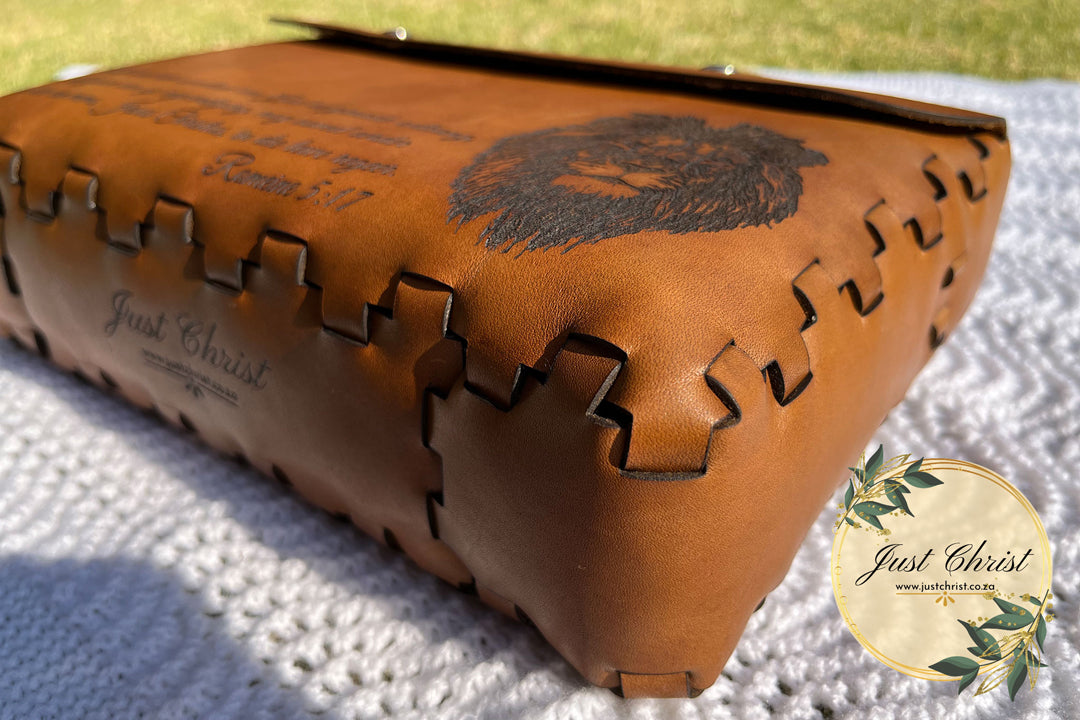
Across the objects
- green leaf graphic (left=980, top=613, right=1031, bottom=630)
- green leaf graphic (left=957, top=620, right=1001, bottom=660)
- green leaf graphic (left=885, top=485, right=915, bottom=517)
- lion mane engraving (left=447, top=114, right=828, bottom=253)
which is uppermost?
lion mane engraving (left=447, top=114, right=828, bottom=253)

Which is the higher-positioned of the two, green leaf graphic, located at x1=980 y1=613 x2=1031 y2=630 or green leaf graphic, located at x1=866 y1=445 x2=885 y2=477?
green leaf graphic, located at x1=866 y1=445 x2=885 y2=477

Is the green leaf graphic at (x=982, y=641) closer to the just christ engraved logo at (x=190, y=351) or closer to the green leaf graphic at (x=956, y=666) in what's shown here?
the green leaf graphic at (x=956, y=666)

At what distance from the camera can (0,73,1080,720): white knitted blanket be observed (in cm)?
54

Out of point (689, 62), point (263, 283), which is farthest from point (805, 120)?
point (689, 62)

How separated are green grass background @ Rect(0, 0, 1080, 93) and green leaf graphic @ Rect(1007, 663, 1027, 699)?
1807 mm

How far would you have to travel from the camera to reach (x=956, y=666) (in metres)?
0.52

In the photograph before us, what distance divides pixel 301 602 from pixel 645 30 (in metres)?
2.21

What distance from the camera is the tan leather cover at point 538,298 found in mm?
426

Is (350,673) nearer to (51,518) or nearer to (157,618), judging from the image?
(157,618)

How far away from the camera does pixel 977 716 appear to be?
20.5 inches

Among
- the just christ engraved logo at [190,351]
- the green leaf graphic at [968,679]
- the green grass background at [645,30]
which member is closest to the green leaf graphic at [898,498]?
the green leaf graphic at [968,679]

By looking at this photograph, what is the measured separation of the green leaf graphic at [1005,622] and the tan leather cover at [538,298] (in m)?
0.12

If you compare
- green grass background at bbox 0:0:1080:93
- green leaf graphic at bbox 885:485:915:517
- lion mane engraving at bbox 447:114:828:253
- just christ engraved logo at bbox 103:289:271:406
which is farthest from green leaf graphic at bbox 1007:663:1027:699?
green grass background at bbox 0:0:1080:93

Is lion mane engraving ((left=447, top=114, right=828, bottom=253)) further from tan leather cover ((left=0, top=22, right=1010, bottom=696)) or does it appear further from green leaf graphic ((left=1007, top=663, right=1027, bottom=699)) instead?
green leaf graphic ((left=1007, top=663, right=1027, bottom=699))
